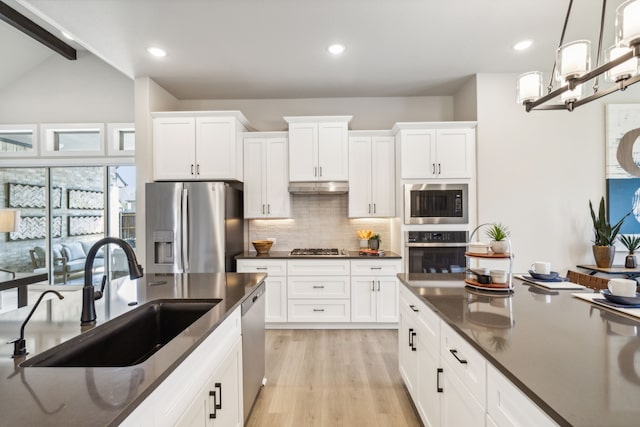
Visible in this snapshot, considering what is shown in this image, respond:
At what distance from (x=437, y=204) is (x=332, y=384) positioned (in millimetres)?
2269

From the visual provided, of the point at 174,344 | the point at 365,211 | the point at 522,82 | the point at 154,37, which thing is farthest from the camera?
the point at 365,211

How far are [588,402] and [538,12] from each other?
2.97 metres

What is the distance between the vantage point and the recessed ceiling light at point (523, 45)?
2957 millimetres

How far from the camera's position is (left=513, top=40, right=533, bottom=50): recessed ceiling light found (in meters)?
2.96

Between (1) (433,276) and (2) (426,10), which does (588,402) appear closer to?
(1) (433,276)

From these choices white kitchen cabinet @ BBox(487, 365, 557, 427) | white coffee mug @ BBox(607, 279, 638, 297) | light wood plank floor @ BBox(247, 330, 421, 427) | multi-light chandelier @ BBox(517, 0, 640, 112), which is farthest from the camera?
light wood plank floor @ BBox(247, 330, 421, 427)

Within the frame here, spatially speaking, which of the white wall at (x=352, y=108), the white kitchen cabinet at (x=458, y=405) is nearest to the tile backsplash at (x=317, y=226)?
the white wall at (x=352, y=108)

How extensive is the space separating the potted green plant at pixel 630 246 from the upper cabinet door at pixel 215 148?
4.48m

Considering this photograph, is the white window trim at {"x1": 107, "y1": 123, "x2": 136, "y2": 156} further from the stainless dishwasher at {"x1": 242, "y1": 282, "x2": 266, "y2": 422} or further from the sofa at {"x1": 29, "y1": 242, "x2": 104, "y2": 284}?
the stainless dishwasher at {"x1": 242, "y1": 282, "x2": 266, "y2": 422}

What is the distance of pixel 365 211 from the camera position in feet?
12.8

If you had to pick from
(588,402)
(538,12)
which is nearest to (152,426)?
(588,402)

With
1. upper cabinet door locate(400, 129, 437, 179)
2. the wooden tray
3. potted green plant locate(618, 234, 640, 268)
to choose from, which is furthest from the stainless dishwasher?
potted green plant locate(618, 234, 640, 268)

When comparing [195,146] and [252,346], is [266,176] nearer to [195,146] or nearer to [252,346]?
[195,146]

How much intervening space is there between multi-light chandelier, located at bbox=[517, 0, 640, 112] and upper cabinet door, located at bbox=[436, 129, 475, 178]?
5.57ft
